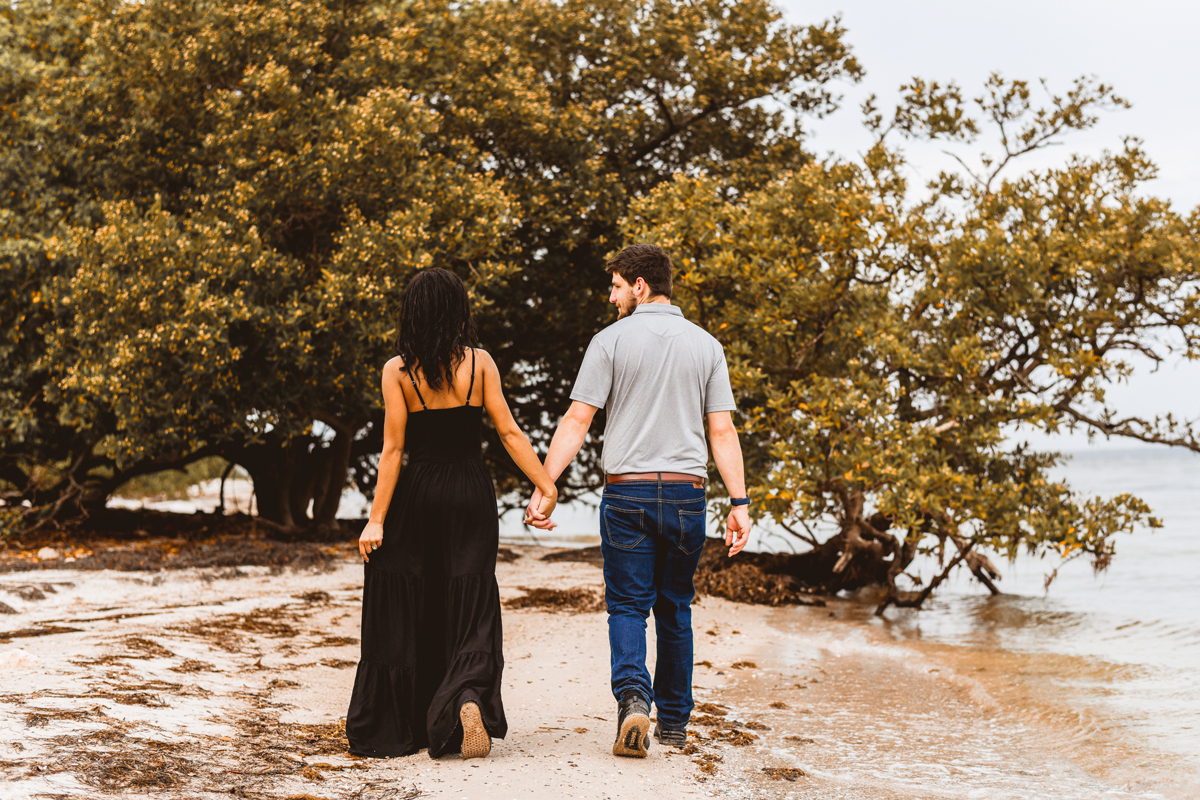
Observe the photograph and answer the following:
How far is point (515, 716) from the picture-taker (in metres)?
5.08

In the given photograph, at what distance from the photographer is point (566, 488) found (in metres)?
16.4

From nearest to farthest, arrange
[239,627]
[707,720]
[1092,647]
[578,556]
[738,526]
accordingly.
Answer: [738,526], [707,720], [239,627], [1092,647], [578,556]

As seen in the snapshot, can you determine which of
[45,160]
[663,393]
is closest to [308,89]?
[45,160]

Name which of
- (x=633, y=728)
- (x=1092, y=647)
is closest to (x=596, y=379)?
(x=633, y=728)

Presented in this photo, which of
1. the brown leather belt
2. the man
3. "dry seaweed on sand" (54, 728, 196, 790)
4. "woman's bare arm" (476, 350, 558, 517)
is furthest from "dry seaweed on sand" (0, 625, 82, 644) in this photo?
the brown leather belt

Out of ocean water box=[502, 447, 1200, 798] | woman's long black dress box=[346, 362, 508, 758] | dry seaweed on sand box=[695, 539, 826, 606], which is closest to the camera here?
woman's long black dress box=[346, 362, 508, 758]

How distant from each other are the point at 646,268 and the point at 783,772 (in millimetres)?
2458

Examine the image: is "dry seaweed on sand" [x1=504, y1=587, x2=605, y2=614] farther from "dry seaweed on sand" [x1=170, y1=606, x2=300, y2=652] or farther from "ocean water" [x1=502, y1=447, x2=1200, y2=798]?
"ocean water" [x1=502, y1=447, x2=1200, y2=798]

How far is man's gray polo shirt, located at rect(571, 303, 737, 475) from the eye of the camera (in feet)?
14.0

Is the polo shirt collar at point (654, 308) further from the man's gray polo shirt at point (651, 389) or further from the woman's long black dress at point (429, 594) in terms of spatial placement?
the woman's long black dress at point (429, 594)

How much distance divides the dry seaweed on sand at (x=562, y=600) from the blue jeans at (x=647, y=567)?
468cm

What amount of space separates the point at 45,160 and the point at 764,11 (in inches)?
409

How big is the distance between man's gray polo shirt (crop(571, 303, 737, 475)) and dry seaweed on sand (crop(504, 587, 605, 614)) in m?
4.99

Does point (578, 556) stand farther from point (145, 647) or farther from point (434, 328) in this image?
point (434, 328)
